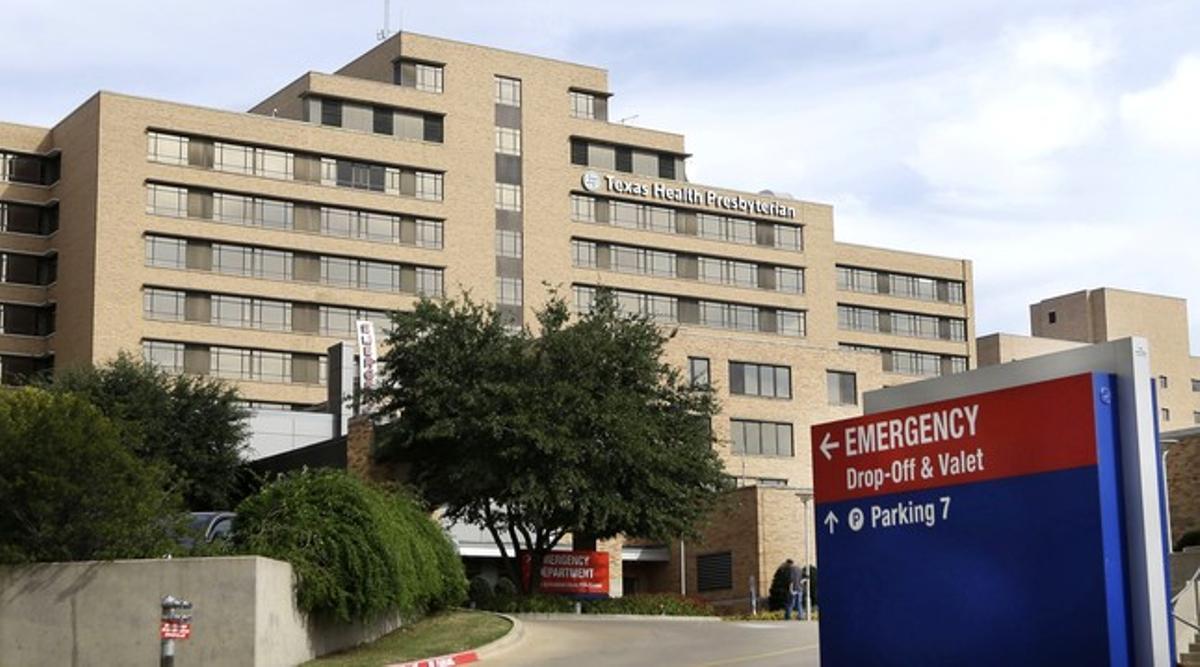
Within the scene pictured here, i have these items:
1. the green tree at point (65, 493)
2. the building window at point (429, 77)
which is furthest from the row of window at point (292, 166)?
the green tree at point (65, 493)

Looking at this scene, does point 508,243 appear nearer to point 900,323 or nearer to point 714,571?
point 900,323

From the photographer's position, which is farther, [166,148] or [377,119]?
[377,119]

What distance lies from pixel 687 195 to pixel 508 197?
13112mm

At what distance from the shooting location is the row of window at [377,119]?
336 feet

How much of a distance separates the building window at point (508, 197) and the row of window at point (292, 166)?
3905 millimetres

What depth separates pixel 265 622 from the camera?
88.3 ft

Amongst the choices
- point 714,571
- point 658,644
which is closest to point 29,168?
point 714,571

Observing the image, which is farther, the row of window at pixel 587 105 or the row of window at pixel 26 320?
the row of window at pixel 587 105

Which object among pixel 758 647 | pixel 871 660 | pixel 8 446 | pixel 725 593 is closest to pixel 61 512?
pixel 8 446

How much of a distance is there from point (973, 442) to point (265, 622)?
17392mm

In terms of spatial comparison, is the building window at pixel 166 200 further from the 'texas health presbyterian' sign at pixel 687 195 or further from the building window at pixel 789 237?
the building window at pixel 789 237

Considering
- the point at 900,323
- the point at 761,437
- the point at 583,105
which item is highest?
the point at 583,105

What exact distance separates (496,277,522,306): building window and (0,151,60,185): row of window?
25.1 m

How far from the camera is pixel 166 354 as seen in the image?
9431cm
